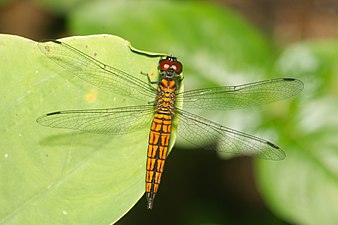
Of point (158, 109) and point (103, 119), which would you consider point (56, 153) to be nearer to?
point (103, 119)

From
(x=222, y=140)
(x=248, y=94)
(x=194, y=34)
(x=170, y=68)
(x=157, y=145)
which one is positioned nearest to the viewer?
(x=157, y=145)

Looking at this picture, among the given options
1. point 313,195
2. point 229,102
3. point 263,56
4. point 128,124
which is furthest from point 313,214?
point 128,124

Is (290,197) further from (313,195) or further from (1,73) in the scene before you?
(1,73)

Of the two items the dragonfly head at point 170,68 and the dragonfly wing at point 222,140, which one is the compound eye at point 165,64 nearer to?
the dragonfly head at point 170,68

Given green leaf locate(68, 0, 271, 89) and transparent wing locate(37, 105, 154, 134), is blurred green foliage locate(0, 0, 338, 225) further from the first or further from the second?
transparent wing locate(37, 105, 154, 134)

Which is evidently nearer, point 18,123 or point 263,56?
point 18,123

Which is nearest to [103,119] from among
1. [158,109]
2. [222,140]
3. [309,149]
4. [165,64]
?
[158,109]

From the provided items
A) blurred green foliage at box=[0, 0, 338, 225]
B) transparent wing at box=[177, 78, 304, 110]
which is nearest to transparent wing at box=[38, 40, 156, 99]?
transparent wing at box=[177, 78, 304, 110]
